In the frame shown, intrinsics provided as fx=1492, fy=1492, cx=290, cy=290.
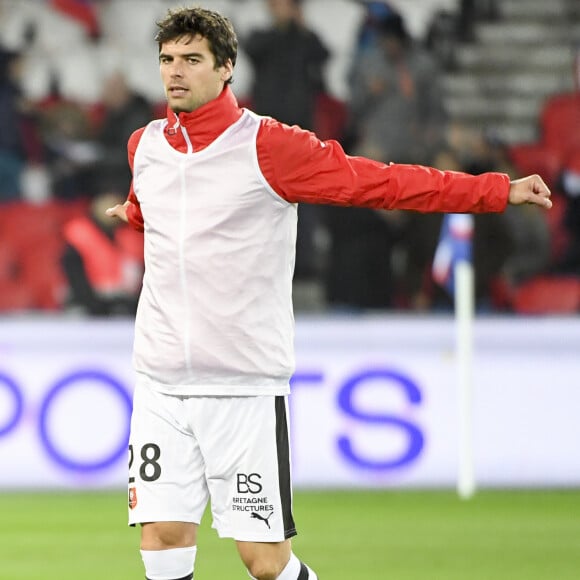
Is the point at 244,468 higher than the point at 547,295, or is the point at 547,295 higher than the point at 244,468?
the point at 244,468

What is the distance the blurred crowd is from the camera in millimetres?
10094

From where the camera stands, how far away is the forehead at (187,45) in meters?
4.20

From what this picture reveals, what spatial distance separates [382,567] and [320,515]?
5.25 feet

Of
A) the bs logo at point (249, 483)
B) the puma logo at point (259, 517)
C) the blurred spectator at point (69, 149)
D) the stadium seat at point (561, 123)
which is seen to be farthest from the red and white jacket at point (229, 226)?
the stadium seat at point (561, 123)

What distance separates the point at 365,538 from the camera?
7.31 m

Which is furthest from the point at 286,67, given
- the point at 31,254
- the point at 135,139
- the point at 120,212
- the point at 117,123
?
the point at 135,139

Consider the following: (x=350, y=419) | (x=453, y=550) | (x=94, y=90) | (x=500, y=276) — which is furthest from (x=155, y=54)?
(x=453, y=550)

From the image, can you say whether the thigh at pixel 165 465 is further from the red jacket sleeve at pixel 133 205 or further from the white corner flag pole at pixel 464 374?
the white corner flag pole at pixel 464 374

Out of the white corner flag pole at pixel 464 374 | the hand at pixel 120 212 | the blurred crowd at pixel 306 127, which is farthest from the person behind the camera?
the blurred crowd at pixel 306 127

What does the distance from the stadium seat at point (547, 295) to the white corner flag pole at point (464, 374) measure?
5.13 ft

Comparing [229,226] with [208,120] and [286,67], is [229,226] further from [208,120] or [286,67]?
[286,67]

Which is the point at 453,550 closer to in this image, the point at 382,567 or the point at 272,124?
the point at 382,567

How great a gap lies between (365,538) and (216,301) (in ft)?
10.9

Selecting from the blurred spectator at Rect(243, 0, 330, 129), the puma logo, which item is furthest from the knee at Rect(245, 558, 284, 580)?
the blurred spectator at Rect(243, 0, 330, 129)
